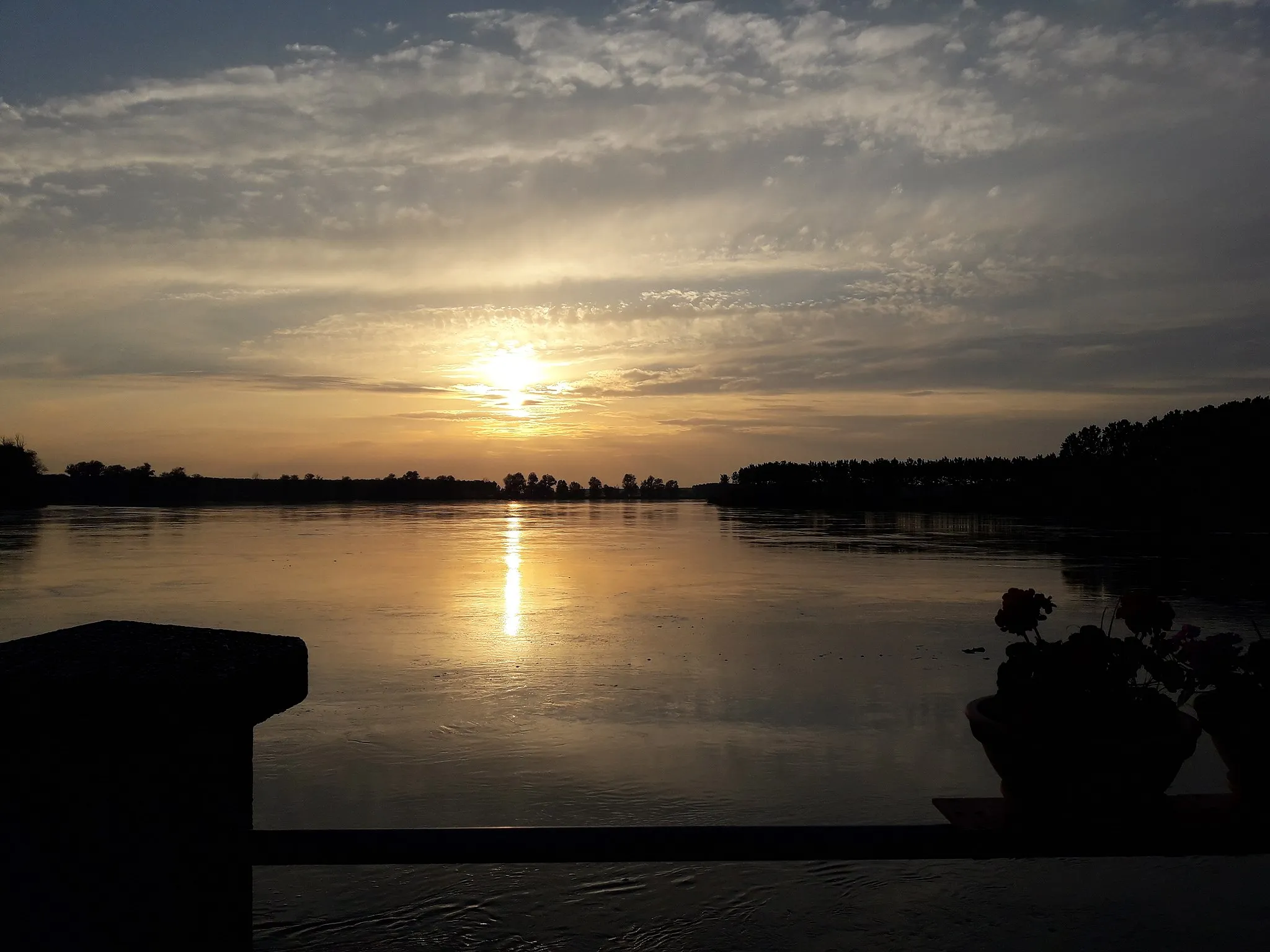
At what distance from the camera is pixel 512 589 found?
24297 mm

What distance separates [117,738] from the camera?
182 centimetres

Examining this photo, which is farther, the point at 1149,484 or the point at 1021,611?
the point at 1149,484

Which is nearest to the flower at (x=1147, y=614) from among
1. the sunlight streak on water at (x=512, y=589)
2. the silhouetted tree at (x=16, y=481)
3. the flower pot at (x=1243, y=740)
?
the flower pot at (x=1243, y=740)

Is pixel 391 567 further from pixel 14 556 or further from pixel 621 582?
pixel 14 556

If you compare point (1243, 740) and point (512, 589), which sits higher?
point (1243, 740)

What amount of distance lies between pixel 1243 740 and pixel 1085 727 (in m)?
0.43

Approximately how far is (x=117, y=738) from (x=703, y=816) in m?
6.17

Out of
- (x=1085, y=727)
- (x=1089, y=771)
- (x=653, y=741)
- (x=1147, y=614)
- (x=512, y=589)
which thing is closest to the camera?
(x=1089, y=771)

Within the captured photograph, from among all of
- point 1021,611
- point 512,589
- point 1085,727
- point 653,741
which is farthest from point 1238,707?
point 512,589

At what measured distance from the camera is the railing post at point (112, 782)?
178 cm

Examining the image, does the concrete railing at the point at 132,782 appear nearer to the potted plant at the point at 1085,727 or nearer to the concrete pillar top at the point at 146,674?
the concrete pillar top at the point at 146,674

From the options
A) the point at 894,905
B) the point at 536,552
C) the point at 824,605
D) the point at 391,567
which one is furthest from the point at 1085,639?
the point at 536,552

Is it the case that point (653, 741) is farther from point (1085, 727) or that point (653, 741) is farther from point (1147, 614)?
point (1085, 727)

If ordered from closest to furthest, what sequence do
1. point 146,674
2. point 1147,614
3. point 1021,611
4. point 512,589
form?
point 146,674, point 1147,614, point 1021,611, point 512,589
